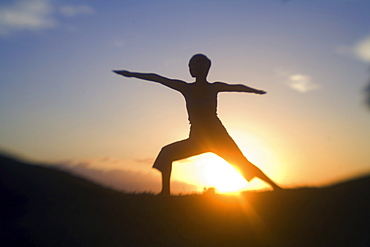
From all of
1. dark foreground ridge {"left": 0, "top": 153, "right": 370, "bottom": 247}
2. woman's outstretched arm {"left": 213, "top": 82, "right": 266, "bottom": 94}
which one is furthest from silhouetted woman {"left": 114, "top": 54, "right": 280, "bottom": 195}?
dark foreground ridge {"left": 0, "top": 153, "right": 370, "bottom": 247}

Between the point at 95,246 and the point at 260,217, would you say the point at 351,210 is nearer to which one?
the point at 260,217

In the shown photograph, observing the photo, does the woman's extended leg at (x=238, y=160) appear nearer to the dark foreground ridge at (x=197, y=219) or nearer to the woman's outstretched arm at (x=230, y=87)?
the dark foreground ridge at (x=197, y=219)

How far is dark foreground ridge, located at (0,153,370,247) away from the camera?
18.6 ft

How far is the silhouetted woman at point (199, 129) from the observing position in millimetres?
7941

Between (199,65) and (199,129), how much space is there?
1.24 meters

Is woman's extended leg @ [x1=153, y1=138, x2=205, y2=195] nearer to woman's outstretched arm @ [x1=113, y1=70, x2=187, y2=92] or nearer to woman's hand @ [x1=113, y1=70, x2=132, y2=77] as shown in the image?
woman's outstretched arm @ [x1=113, y1=70, x2=187, y2=92]

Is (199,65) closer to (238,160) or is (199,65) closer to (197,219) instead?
(238,160)

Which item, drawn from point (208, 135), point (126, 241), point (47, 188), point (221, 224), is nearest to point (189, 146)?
point (208, 135)

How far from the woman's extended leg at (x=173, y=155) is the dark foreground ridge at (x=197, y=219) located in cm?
42

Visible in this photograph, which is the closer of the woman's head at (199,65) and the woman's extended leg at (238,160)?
the woman's extended leg at (238,160)

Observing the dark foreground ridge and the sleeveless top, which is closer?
the dark foreground ridge

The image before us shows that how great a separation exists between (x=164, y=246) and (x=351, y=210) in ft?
8.98

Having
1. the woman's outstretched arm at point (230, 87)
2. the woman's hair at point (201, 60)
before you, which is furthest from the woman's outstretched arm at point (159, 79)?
the woman's outstretched arm at point (230, 87)

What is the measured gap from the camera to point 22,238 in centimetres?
605
